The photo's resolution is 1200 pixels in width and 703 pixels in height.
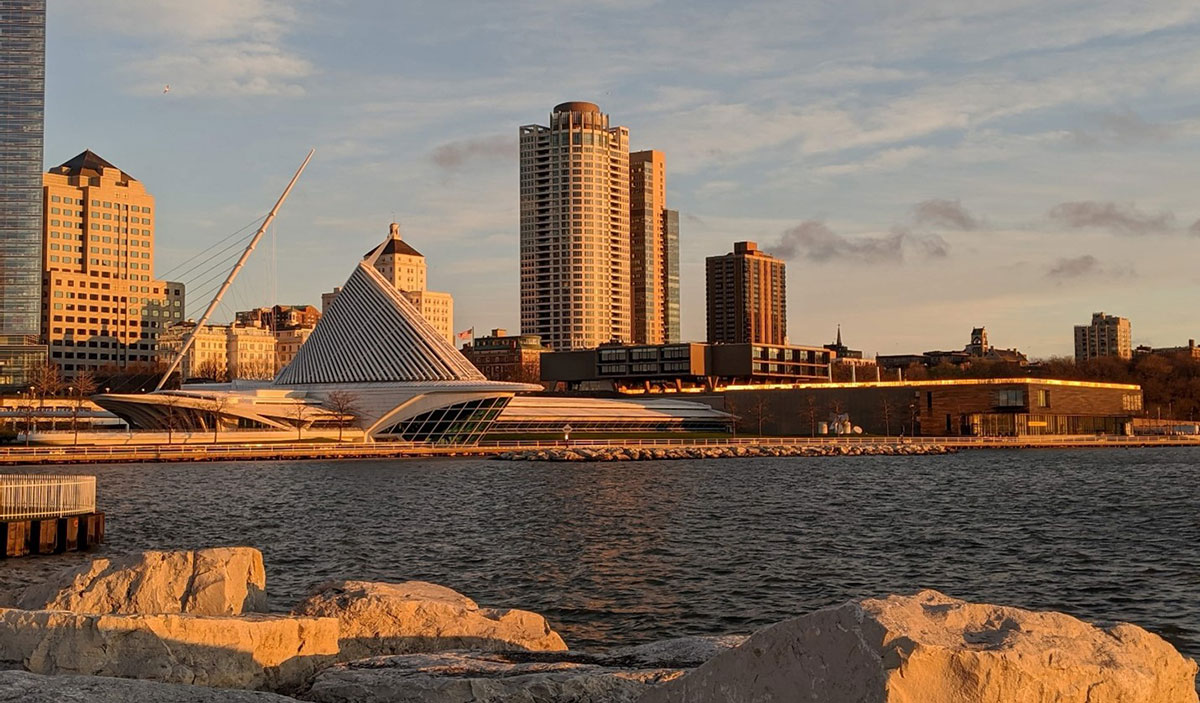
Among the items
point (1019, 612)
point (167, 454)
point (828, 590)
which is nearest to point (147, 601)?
point (1019, 612)

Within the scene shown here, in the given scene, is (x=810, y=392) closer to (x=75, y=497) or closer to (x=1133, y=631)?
(x=75, y=497)

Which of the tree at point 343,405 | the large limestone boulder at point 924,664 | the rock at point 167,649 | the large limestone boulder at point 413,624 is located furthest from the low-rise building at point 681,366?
the large limestone boulder at point 924,664

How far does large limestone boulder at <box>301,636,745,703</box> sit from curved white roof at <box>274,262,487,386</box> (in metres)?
95.7

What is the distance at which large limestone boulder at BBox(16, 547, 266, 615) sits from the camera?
1551 cm

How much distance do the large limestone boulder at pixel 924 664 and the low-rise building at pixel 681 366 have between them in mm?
160823

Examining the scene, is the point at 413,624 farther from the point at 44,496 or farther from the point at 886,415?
the point at 886,415

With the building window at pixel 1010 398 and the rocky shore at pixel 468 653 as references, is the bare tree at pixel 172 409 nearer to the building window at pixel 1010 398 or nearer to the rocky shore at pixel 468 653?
the building window at pixel 1010 398

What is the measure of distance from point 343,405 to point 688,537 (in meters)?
73.6

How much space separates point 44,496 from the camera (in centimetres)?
3294

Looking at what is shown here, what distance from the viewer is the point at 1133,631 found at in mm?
8297

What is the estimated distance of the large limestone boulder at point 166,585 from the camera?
15.5 meters

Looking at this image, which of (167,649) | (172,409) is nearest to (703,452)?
(172,409)

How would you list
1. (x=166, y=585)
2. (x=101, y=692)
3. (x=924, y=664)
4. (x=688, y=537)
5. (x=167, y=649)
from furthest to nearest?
1. (x=688, y=537)
2. (x=166, y=585)
3. (x=167, y=649)
4. (x=101, y=692)
5. (x=924, y=664)

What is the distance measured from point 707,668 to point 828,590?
19.4 m
